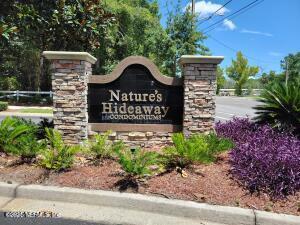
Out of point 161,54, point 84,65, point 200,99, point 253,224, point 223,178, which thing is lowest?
point 253,224

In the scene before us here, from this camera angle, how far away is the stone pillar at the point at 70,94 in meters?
7.32

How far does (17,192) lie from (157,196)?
73.3 inches

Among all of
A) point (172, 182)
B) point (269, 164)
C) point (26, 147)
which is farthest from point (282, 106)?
point (26, 147)

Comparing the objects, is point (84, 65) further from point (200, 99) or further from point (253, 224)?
point (253, 224)

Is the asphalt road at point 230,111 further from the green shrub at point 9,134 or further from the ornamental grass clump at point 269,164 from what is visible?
the green shrub at point 9,134

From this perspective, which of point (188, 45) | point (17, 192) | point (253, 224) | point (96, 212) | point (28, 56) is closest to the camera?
point (253, 224)

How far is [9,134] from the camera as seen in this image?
21.5ft

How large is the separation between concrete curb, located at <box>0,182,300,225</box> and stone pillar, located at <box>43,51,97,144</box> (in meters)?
2.24

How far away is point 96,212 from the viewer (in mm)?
4793

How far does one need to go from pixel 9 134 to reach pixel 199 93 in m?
3.46

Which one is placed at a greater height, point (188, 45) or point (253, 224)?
point (188, 45)

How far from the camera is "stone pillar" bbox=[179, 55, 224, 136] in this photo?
7.37 meters

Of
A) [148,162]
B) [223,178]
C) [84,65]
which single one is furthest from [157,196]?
[84,65]

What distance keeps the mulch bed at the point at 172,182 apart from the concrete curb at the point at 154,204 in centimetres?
15
